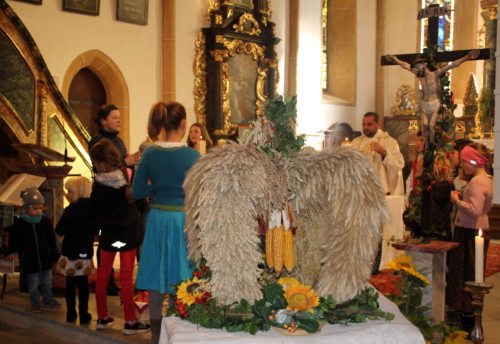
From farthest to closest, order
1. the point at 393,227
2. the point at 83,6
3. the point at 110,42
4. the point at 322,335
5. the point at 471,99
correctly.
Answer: the point at 471,99 < the point at 110,42 < the point at 83,6 < the point at 393,227 < the point at 322,335

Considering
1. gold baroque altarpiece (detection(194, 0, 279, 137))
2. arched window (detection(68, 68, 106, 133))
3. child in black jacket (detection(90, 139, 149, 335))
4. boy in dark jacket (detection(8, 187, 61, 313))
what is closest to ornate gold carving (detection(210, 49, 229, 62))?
gold baroque altarpiece (detection(194, 0, 279, 137))

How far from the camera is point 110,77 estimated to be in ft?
35.6

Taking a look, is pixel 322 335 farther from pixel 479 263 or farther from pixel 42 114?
pixel 42 114

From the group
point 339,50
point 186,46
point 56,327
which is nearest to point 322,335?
point 56,327

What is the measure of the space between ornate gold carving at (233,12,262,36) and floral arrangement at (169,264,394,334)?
1060 centimetres

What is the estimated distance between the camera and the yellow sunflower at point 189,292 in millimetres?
2541

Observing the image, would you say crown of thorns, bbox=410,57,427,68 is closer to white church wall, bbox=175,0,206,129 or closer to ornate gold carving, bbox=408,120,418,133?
white church wall, bbox=175,0,206,129

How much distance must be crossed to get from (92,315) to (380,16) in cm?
1340

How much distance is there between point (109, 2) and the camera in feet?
34.6

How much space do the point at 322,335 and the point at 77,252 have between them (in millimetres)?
3303

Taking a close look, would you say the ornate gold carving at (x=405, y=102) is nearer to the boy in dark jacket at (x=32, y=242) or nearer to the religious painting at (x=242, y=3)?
the religious painting at (x=242, y=3)

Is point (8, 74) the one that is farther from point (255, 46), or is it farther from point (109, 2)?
point (255, 46)

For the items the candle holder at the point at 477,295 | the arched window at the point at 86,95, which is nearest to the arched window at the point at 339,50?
the arched window at the point at 86,95

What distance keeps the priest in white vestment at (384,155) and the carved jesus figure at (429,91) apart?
275cm
